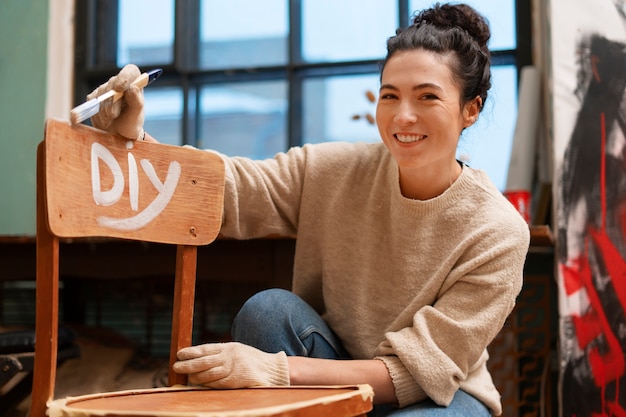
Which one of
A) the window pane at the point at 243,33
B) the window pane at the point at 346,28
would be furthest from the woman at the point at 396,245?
the window pane at the point at 243,33

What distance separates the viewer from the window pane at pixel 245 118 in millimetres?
2363

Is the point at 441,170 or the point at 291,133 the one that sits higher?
the point at 291,133

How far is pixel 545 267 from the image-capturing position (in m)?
2.03

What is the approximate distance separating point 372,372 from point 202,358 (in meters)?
0.25

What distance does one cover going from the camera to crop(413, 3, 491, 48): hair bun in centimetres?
121

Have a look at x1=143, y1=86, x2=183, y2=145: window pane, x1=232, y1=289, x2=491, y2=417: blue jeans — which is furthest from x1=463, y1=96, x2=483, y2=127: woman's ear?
x1=143, y1=86, x2=183, y2=145: window pane

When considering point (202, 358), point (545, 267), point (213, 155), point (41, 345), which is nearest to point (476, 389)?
point (202, 358)

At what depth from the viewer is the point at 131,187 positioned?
1037 millimetres

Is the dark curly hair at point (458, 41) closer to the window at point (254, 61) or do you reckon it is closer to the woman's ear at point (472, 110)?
the woman's ear at point (472, 110)

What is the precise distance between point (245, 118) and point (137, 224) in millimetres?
1391

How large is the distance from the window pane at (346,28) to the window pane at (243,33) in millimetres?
84

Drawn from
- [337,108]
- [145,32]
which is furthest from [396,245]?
[145,32]

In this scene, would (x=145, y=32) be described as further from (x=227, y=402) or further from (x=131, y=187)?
(x=227, y=402)

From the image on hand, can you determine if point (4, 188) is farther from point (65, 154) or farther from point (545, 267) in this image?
point (545, 267)
